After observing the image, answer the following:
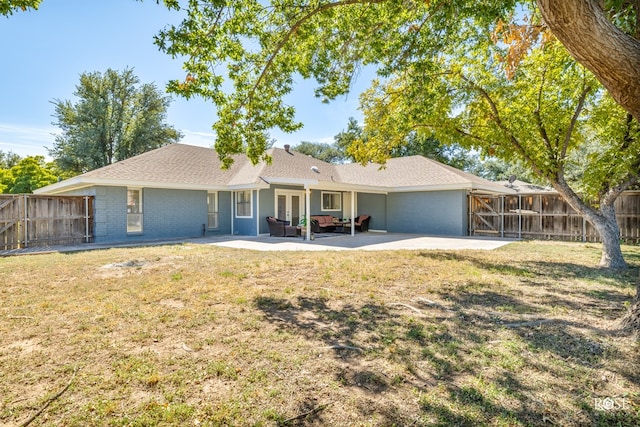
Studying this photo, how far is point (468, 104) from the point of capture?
9375 mm

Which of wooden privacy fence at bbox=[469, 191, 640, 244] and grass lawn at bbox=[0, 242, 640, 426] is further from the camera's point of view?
wooden privacy fence at bbox=[469, 191, 640, 244]

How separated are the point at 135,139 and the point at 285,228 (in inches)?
775

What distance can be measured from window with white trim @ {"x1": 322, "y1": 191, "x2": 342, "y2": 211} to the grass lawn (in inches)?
501

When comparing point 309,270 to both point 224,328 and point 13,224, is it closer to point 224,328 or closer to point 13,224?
point 224,328

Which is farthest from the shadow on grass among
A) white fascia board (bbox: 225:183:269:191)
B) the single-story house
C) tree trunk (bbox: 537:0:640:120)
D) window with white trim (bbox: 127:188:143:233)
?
window with white trim (bbox: 127:188:143:233)

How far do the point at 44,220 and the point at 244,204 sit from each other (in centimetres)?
770

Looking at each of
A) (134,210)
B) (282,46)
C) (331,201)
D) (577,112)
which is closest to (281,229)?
(331,201)

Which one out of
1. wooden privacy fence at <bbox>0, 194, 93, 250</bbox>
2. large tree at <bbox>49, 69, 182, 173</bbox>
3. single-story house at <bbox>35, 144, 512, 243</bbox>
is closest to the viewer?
wooden privacy fence at <bbox>0, 194, 93, 250</bbox>

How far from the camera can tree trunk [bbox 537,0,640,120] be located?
2.86m

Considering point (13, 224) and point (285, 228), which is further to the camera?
point (285, 228)

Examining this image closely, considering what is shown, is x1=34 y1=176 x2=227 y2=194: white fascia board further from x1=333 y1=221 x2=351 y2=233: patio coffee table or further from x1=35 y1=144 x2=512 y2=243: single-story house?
x1=333 y1=221 x2=351 y2=233: patio coffee table

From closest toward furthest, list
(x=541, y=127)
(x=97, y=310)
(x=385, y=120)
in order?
(x=97, y=310) → (x=541, y=127) → (x=385, y=120)

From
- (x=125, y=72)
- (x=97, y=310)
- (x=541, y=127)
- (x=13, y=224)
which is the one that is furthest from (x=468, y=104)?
(x=125, y=72)

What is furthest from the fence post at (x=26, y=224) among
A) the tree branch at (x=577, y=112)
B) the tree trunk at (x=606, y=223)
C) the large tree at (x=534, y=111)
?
the tree branch at (x=577, y=112)
